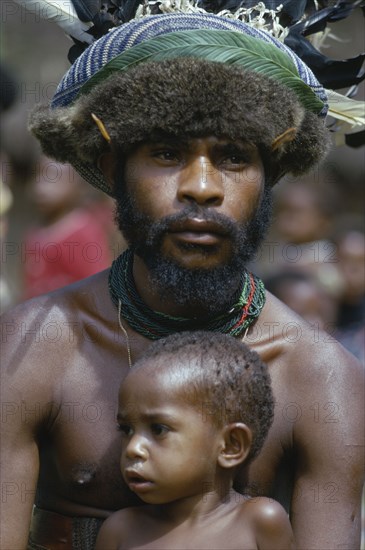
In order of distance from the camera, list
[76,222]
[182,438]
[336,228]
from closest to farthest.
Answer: [182,438] → [76,222] → [336,228]

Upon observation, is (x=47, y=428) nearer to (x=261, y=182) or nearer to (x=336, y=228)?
(x=261, y=182)

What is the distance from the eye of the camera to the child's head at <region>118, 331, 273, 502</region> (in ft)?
10.4

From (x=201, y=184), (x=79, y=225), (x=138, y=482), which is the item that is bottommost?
(x=79, y=225)

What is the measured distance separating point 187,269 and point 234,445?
577 millimetres

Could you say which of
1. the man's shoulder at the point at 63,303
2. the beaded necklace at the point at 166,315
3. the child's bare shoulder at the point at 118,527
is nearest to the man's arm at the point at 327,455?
the beaded necklace at the point at 166,315

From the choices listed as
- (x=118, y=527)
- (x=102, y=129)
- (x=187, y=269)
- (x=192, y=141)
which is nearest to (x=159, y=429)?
(x=118, y=527)

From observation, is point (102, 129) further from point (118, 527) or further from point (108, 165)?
point (118, 527)

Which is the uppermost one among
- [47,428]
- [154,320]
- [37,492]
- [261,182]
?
[261,182]

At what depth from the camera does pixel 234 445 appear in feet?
10.7

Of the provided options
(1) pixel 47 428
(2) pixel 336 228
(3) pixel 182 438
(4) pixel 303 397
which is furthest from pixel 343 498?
(2) pixel 336 228

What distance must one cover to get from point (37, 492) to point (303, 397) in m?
0.99

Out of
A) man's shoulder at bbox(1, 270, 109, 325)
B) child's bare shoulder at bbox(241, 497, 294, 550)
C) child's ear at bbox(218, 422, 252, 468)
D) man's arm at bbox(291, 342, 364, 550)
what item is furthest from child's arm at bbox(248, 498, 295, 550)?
man's shoulder at bbox(1, 270, 109, 325)

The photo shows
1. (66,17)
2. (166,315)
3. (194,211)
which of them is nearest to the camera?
(194,211)

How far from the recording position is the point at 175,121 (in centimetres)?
342
